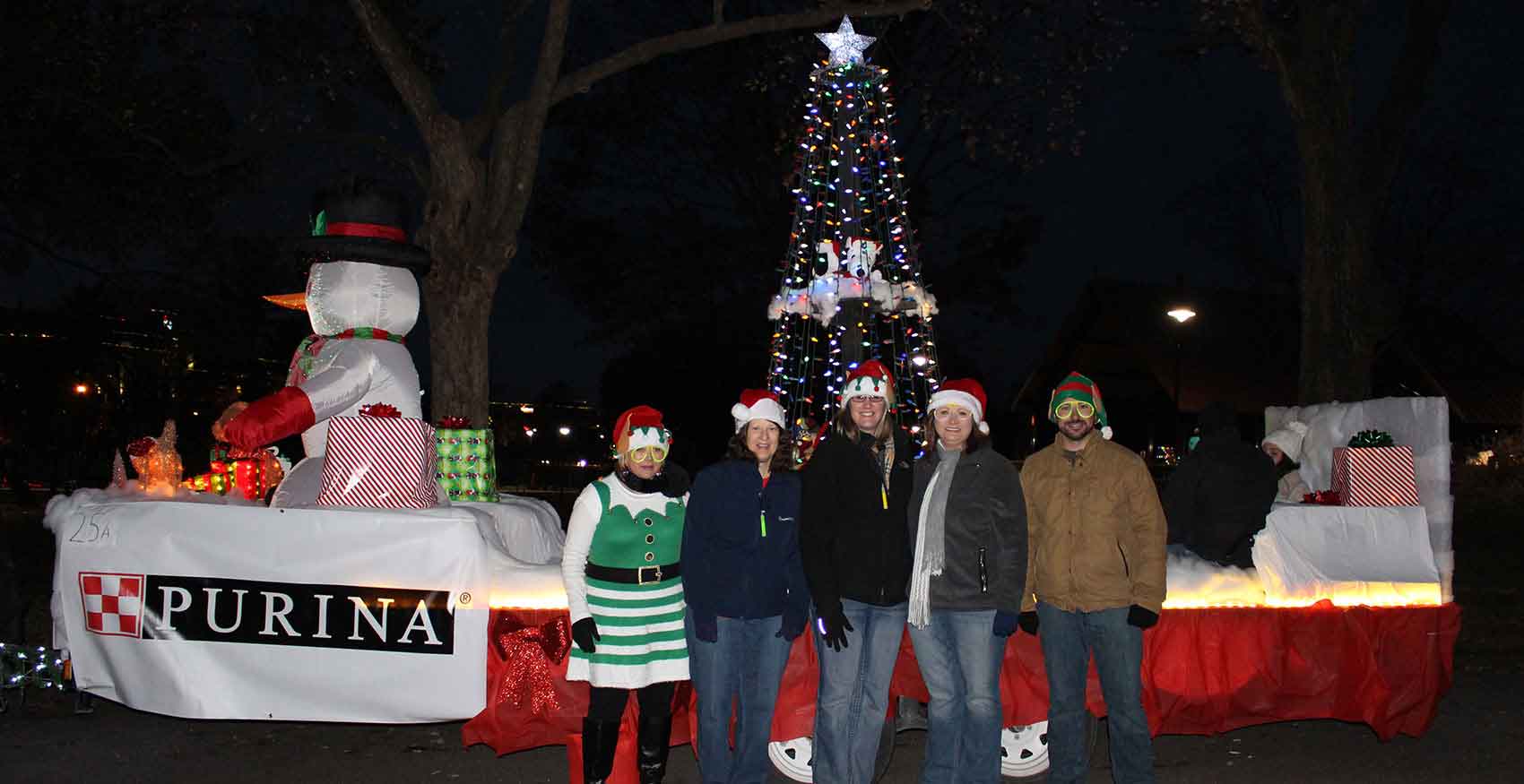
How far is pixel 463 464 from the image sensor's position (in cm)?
624

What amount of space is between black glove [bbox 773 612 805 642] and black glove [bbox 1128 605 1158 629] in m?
1.28

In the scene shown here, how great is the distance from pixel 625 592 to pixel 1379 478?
4.13 meters

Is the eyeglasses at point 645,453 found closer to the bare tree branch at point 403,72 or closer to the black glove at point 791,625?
the black glove at point 791,625

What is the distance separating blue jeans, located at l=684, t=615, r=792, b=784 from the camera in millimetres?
4652

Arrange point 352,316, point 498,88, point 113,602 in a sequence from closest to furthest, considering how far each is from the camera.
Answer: point 113,602 < point 352,316 < point 498,88

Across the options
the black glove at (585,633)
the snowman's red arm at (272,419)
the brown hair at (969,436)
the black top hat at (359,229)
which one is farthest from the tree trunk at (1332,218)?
the snowman's red arm at (272,419)

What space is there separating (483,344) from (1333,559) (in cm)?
565

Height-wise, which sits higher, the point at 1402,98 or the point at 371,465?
the point at 1402,98

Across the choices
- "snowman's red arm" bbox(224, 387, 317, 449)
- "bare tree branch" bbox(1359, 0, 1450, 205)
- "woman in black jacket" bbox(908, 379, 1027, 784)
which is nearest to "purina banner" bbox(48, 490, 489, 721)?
"snowman's red arm" bbox(224, 387, 317, 449)

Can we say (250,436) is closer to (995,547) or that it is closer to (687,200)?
(995,547)

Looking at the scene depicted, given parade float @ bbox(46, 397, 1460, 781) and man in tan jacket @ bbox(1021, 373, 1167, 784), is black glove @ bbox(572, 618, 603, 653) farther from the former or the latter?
man in tan jacket @ bbox(1021, 373, 1167, 784)

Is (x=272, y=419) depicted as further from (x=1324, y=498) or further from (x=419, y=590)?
(x=1324, y=498)

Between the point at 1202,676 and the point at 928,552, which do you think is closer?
the point at 928,552

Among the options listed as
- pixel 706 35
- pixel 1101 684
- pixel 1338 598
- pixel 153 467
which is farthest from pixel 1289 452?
pixel 153 467
